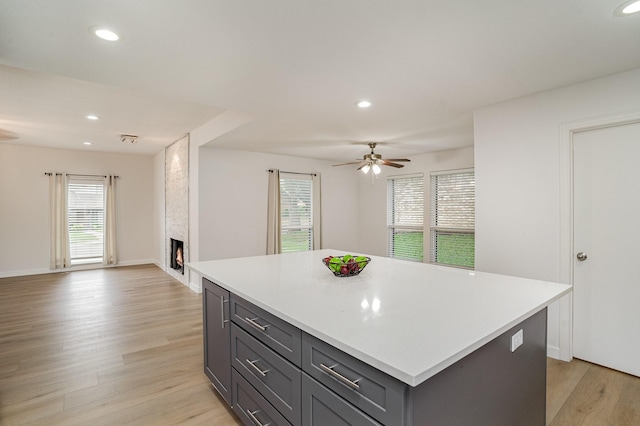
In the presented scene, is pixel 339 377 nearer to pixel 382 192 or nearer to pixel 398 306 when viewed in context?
pixel 398 306

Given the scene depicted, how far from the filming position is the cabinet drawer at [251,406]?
5.27 ft

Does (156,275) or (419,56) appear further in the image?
(156,275)

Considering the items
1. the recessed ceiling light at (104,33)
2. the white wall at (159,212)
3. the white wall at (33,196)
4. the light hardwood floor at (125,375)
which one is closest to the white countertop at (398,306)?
the light hardwood floor at (125,375)

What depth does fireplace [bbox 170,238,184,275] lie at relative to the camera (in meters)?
5.81

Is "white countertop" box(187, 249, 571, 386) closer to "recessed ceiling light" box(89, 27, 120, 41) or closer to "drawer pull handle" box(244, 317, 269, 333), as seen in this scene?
"drawer pull handle" box(244, 317, 269, 333)

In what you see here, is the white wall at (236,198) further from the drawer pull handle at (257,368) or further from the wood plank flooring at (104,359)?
the drawer pull handle at (257,368)

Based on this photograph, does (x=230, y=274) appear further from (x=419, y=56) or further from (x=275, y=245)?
(x=275, y=245)

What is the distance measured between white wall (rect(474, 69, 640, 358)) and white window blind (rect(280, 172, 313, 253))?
3585mm

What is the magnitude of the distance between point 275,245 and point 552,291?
450cm

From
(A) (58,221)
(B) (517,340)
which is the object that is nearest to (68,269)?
(A) (58,221)

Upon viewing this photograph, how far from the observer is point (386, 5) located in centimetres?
165

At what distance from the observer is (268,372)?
1.65m

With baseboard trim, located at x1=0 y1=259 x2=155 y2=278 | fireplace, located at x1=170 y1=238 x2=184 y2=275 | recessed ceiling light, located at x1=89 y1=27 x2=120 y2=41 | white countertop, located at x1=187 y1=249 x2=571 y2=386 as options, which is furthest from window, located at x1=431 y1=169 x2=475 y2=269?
baseboard trim, located at x1=0 y1=259 x2=155 y2=278

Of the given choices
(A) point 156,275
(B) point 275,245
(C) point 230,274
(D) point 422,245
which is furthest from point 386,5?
(A) point 156,275
